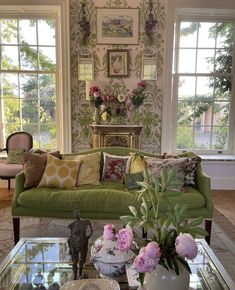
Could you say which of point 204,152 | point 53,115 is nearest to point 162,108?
point 204,152

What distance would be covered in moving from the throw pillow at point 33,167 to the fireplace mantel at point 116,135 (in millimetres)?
1401

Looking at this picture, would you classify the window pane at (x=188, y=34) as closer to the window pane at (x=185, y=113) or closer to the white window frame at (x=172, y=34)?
the white window frame at (x=172, y=34)

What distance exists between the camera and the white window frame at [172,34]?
14.6 ft

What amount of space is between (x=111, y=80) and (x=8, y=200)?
232 centimetres

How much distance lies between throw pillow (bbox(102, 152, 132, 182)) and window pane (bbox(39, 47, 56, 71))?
2312mm

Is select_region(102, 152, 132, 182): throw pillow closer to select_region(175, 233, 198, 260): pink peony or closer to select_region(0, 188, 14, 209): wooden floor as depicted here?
select_region(0, 188, 14, 209): wooden floor

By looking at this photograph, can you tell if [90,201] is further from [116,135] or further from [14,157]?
[14,157]

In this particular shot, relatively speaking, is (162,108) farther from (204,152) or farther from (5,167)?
(5,167)

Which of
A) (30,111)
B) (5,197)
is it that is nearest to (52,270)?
(5,197)

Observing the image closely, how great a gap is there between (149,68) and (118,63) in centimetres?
48

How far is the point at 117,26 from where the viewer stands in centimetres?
453

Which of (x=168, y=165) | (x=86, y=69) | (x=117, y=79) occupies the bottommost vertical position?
(x=168, y=165)

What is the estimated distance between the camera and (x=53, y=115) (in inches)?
193

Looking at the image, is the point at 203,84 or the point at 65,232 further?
the point at 203,84
